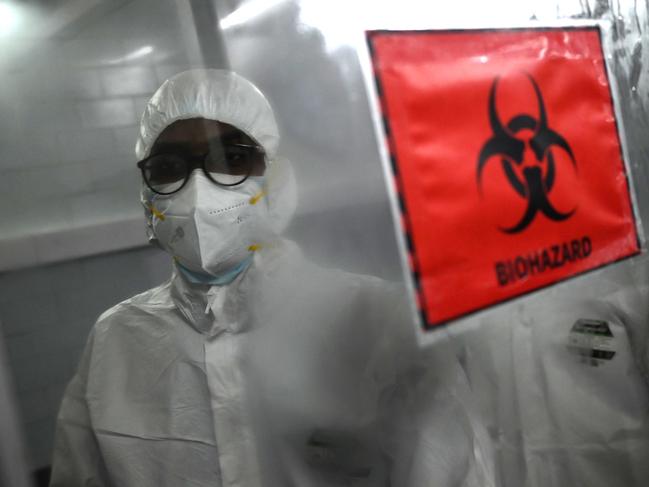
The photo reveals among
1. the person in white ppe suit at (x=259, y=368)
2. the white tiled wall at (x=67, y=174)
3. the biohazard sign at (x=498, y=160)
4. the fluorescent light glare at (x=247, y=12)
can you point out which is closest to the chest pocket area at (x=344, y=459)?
the person in white ppe suit at (x=259, y=368)

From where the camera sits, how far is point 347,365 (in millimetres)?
797

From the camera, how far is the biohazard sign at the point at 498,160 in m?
0.69

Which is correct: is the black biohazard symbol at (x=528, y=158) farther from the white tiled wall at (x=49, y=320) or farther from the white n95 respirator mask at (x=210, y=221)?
the white tiled wall at (x=49, y=320)

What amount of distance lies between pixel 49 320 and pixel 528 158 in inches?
24.8

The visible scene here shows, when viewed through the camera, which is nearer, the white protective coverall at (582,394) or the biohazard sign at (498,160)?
the biohazard sign at (498,160)

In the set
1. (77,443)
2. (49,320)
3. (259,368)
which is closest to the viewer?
(49,320)

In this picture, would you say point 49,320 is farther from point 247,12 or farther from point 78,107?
point 247,12

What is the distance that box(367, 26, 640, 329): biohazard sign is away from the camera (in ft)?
2.28

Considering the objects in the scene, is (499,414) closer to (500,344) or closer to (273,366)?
(500,344)

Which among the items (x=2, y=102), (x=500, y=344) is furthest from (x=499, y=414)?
(x=2, y=102)

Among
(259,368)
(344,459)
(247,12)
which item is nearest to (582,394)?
(344,459)

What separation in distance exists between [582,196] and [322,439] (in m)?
0.50

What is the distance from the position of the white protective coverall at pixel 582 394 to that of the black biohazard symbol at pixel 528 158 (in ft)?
0.83

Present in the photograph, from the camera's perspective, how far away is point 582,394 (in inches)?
39.6
